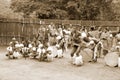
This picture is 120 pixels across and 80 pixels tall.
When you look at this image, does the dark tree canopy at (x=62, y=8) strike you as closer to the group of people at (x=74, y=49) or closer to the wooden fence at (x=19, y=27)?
the wooden fence at (x=19, y=27)

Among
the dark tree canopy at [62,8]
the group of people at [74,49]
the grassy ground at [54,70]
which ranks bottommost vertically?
the grassy ground at [54,70]

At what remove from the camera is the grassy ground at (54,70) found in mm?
14453

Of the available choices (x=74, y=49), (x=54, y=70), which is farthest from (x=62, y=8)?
(x=54, y=70)

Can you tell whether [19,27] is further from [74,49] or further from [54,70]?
[54,70]

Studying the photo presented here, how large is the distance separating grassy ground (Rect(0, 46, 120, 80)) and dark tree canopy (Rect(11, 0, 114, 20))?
12315mm

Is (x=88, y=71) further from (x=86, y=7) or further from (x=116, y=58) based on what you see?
(x=86, y=7)

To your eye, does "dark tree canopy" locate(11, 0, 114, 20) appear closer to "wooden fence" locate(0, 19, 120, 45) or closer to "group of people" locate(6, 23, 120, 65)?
"wooden fence" locate(0, 19, 120, 45)

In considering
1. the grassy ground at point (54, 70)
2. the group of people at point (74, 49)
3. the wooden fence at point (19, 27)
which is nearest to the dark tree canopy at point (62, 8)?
the wooden fence at point (19, 27)

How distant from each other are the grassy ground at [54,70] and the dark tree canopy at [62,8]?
12315 mm

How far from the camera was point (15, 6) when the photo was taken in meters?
32.3

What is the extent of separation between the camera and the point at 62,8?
3241cm

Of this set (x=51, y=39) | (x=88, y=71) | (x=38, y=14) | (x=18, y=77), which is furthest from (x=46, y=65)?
(x=38, y=14)

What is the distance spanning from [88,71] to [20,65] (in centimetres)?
369

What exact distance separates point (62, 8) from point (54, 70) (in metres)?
16.8
